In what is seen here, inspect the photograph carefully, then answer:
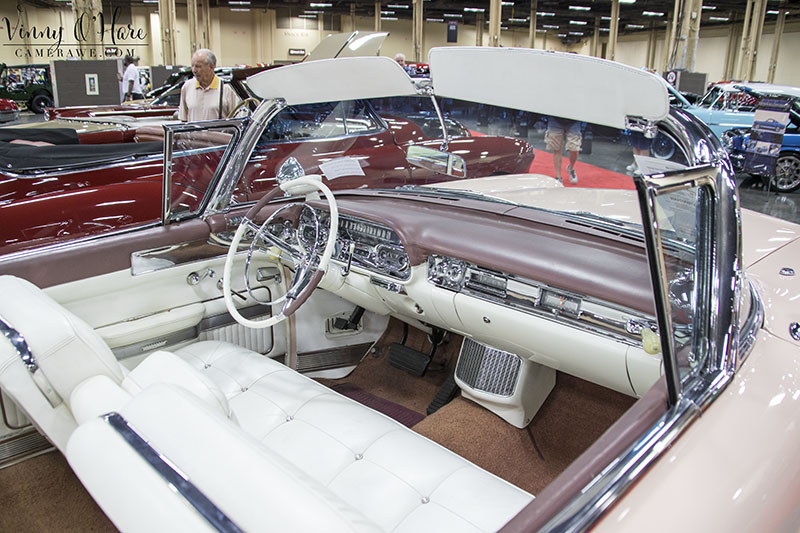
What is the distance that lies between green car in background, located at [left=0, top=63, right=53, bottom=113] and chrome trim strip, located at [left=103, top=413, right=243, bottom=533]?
20433mm

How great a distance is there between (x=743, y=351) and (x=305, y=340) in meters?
1.95

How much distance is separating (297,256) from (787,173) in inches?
323

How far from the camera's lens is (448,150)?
2.71m

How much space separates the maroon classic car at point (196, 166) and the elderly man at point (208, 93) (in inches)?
43.9

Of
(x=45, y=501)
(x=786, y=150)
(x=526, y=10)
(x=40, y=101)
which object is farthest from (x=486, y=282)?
(x=526, y=10)

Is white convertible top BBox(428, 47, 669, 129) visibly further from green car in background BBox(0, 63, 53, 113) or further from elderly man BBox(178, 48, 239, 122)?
green car in background BBox(0, 63, 53, 113)

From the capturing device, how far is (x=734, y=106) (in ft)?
29.0

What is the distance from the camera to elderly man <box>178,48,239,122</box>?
539 centimetres

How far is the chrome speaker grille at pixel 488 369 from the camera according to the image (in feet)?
8.11

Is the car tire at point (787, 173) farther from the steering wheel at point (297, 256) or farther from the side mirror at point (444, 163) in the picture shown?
the steering wheel at point (297, 256)

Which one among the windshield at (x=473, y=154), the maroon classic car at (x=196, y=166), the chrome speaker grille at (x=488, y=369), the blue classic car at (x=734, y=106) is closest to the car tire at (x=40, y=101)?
the maroon classic car at (x=196, y=166)

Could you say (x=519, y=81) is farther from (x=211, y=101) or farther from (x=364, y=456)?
(x=211, y=101)

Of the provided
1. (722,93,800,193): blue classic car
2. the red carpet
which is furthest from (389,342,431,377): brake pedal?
(722,93,800,193): blue classic car

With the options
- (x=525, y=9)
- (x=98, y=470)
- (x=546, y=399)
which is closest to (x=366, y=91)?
(x=546, y=399)
